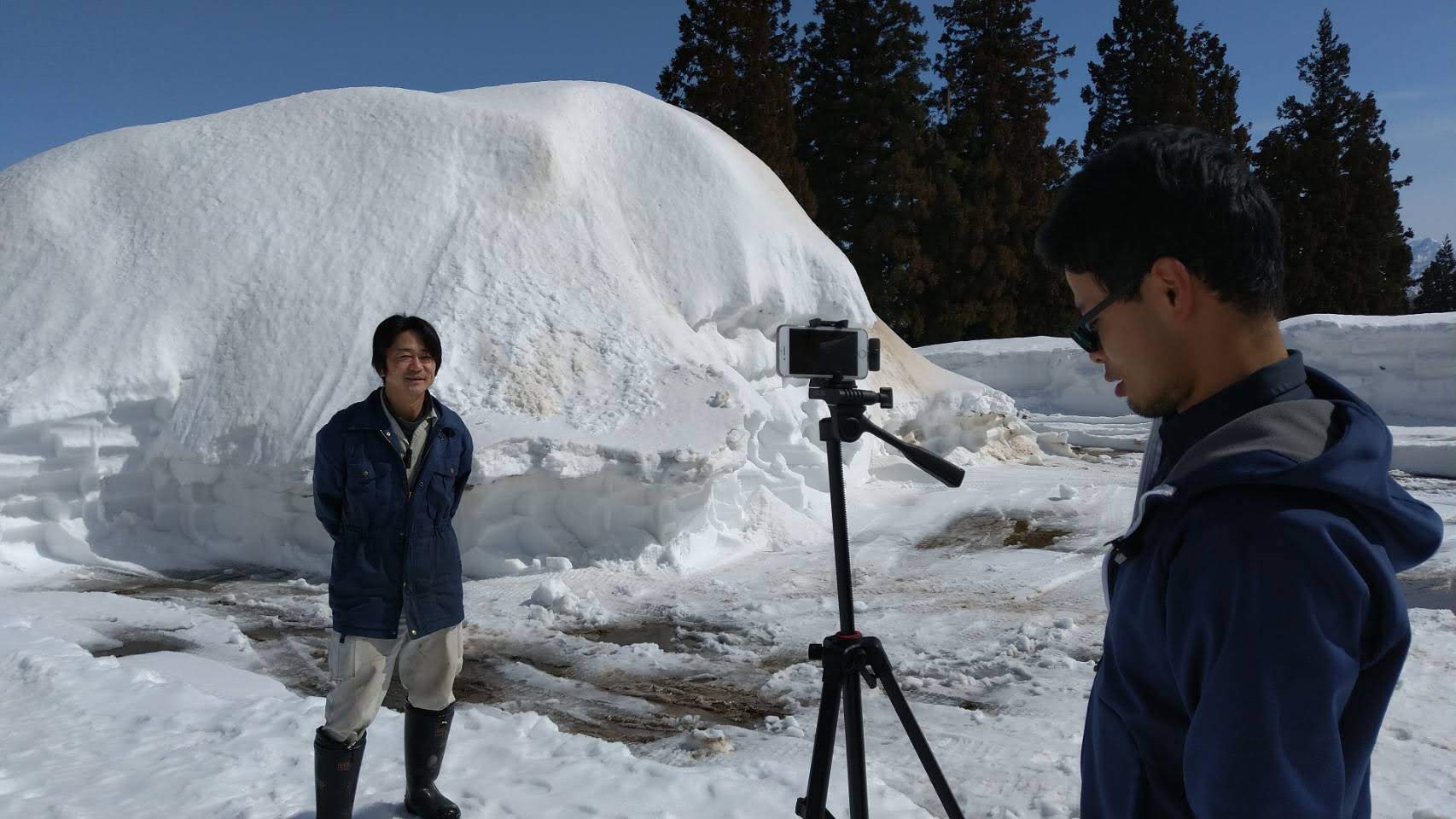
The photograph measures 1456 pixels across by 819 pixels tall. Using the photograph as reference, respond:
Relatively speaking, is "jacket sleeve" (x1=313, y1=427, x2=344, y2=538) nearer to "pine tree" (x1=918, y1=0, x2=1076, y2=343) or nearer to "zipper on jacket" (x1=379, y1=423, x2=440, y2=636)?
"zipper on jacket" (x1=379, y1=423, x2=440, y2=636)

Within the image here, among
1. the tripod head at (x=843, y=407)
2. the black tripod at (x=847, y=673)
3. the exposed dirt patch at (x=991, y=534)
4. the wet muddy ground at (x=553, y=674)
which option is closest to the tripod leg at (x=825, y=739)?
the black tripod at (x=847, y=673)

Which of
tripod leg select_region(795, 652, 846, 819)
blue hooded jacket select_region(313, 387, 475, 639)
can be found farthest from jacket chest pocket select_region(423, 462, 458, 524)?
tripod leg select_region(795, 652, 846, 819)

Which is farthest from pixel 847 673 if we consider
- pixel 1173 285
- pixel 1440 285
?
pixel 1440 285

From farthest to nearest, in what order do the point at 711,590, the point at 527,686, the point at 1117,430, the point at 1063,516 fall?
1. the point at 1117,430
2. the point at 1063,516
3. the point at 711,590
4. the point at 527,686

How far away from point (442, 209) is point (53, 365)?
3.05m

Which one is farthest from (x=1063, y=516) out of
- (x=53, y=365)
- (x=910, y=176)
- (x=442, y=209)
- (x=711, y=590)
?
(x=910, y=176)

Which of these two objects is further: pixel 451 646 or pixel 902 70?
pixel 902 70

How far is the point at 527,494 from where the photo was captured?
6.46 m

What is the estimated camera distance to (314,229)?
784cm

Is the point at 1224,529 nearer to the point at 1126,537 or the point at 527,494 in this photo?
the point at 1126,537

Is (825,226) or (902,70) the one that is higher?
(902,70)

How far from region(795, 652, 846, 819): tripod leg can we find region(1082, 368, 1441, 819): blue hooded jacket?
1041 millimetres

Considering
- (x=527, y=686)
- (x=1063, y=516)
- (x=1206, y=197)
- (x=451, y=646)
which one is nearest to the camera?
(x=1206, y=197)

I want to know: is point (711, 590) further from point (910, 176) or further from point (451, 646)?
point (910, 176)
